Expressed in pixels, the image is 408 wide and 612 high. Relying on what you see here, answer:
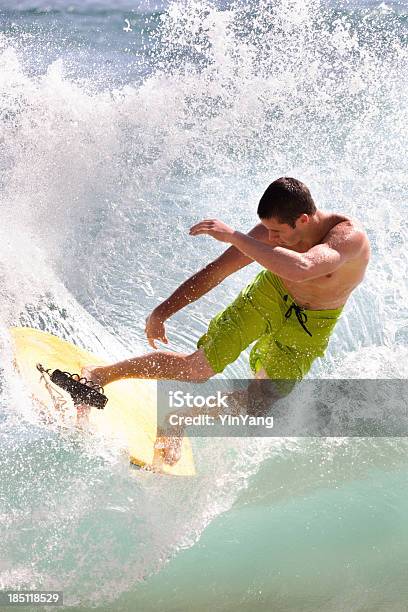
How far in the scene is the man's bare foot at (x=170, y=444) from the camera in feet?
14.5

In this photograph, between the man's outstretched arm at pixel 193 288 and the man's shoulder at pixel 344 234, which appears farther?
the man's outstretched arm at pixel 193 288

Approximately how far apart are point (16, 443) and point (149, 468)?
42.9 inches

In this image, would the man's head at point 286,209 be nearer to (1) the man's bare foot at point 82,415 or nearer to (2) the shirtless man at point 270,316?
(2) the shirtless man at point 270,316

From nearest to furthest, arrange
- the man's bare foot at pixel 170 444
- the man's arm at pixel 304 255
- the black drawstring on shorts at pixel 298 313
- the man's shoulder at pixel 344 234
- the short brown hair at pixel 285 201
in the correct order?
the man's arm at pixel 304 255 → the short brown hair at pixel 285 201 → the man's shoulder at pixel 344 234 → the black drawstring on shorts at pixel 298 313 → the man's bare foot at pixel 170 444

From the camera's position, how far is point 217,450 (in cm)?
468

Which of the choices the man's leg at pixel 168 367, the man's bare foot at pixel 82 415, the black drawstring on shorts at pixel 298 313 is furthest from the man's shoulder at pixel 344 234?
the man's bare foot at pixel 82 415

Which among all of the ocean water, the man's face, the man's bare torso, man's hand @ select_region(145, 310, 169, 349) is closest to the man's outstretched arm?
man's hand @ select_region(145, 310, 169, 349)

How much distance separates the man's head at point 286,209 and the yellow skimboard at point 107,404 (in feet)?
4.71

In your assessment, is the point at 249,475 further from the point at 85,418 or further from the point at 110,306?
the point at 110,306

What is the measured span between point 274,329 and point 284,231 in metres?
0.72

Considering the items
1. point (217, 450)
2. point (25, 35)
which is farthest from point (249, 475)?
point (25, 35)

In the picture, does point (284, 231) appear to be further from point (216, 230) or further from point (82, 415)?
point (82, 415)

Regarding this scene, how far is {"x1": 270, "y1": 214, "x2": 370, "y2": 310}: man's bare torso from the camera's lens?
3918 mm

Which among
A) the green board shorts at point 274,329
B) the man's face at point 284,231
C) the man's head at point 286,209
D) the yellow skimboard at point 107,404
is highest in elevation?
the man's head at point 286,209
